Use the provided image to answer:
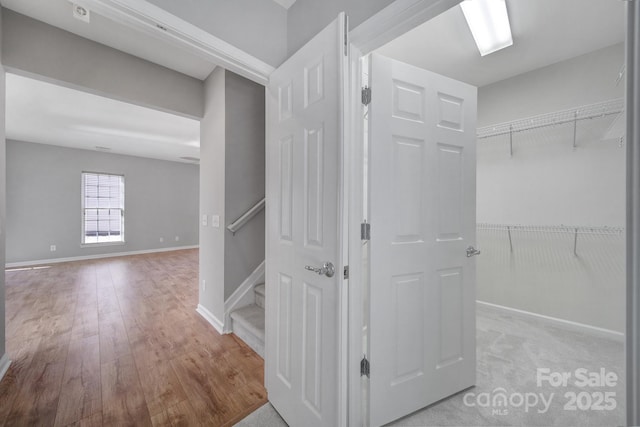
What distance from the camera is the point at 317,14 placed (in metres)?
1.47

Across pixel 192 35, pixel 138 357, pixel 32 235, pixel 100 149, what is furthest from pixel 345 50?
pixel 32 235

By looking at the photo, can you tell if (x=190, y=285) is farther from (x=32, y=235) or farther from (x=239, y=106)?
(x=32, y=235)

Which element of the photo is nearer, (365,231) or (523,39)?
(365,231)

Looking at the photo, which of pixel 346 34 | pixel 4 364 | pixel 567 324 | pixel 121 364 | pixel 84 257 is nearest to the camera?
pixel 346 34

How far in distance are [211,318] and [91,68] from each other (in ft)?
8.58

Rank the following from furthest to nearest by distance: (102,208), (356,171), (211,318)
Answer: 1. (102,208)
2. (211,318)
3. (356,171)

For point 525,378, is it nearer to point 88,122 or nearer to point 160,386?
point 160,386

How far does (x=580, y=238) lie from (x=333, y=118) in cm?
278

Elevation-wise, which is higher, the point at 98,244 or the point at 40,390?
the point at 98,244

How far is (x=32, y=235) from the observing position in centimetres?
552

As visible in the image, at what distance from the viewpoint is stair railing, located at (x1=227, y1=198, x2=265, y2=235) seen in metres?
2.53

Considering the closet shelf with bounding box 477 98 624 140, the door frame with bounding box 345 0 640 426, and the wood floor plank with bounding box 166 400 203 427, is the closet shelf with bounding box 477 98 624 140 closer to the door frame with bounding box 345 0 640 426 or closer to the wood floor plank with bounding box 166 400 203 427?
the door frame with bounding box 345 0 640 426

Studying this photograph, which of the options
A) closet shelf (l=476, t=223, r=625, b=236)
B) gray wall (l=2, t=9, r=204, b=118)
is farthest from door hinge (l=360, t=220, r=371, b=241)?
gray wall (l=2, t=9, r=204, b=118)
